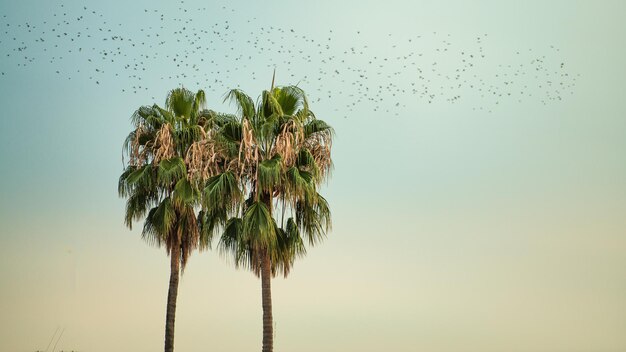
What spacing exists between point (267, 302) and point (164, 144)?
884 centimetres

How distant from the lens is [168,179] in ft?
119

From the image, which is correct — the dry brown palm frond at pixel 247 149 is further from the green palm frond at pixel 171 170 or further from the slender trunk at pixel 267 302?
the green palm frond at pixel 171 170

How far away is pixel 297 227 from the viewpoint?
108 ft

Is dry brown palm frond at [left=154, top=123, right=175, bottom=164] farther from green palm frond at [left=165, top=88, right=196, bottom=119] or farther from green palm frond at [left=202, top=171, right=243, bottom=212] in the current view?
green palm frond at [left=202, top=171, right=243, bottom=212]

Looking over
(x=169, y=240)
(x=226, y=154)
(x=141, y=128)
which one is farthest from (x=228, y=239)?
(x=141, y=128)

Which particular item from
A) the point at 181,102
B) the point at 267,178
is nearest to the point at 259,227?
the point at 267,178

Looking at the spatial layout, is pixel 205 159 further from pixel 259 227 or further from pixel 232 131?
pixel 259 227

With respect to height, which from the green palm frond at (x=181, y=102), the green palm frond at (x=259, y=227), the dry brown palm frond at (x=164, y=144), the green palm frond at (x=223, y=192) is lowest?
the green palm frond at (x=259, y=227)

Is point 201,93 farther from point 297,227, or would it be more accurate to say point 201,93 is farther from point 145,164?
point 297,227

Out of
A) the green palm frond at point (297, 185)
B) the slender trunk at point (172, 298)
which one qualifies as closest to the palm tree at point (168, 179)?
the slender trunk at point (172, 298)

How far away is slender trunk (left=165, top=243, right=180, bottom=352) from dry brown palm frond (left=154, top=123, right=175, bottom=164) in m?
3.68

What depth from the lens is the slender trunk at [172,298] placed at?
36.4 m

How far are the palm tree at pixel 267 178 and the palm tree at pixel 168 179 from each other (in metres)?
2.46

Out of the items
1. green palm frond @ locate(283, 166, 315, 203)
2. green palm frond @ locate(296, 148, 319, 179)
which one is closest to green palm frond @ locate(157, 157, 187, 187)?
green palm frond @ locate(296, 148, 319, 179)
